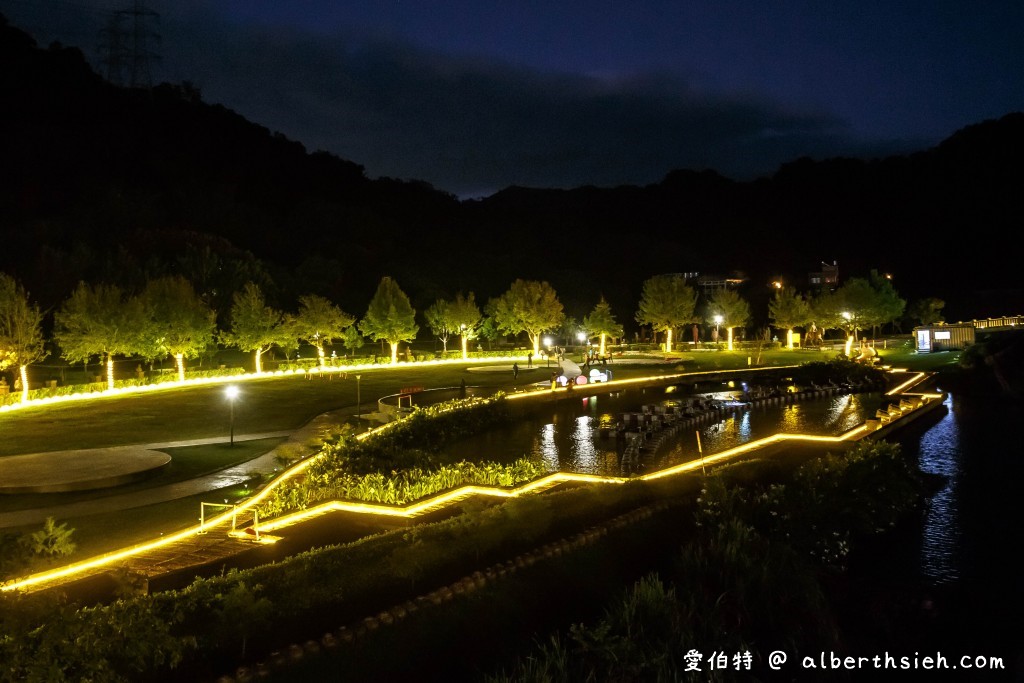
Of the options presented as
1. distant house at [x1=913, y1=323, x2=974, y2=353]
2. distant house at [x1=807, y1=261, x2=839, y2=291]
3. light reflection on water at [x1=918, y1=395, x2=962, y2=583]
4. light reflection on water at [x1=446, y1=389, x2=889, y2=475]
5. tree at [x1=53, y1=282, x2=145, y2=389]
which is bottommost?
light reflection on water at [x1=918, y1=395, x2=962, y2=583]

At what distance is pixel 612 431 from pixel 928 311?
2384 inches

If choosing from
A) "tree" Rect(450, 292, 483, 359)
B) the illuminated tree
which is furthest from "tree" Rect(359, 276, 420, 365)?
the illuminated tree

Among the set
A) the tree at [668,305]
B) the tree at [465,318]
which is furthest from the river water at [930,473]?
the tree at [668,305]

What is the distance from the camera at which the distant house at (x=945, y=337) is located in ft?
172

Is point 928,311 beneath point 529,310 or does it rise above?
beneath

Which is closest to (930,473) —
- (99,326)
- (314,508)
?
(314,508)

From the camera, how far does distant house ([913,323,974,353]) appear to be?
52.5 metres

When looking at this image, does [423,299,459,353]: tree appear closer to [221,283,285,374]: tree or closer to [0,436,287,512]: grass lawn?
[221,283,285,374]: tree

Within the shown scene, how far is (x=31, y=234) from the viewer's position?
64750 mm

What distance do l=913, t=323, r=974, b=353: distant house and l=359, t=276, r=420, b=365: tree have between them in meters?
35.4

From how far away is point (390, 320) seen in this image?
55938 mm

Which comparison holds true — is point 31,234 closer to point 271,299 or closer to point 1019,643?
point 271,299

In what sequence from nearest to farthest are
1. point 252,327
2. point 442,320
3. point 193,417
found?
point 193,417 < point 252,327 < point 442,320

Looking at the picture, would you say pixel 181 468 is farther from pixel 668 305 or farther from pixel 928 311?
pixel 928 311
